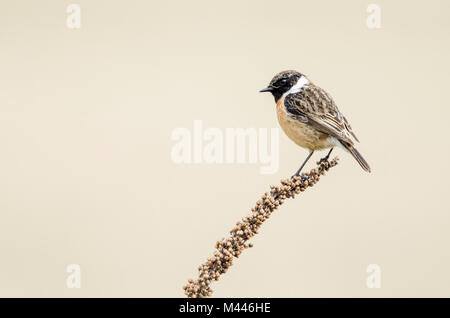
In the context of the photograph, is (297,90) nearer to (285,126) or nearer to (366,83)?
(285,126)

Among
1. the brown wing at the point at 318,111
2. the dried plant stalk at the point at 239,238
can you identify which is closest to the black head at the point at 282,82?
the brown wing at the point at 318,111

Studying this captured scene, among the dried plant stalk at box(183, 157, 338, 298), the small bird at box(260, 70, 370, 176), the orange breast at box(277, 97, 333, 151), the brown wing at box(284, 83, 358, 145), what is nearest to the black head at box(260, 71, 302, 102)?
the small bird at box(260, 70, 370, 176)

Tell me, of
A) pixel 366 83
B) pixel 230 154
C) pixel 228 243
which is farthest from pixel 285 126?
pixel 366 83

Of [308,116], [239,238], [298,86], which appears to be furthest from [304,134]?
[239,238]

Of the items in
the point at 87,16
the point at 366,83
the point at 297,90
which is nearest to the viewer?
the point at 297,90

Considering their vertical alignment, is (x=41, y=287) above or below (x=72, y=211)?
below

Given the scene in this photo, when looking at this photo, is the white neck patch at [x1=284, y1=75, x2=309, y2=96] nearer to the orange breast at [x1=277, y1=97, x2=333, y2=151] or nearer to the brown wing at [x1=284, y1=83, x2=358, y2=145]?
the brown wing at [x1=284, y1=83, x2=358, y2=145]

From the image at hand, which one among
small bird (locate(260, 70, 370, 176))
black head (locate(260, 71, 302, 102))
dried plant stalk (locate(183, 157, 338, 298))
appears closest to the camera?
dried plant stalk (locate(183, 157, 338, 298))

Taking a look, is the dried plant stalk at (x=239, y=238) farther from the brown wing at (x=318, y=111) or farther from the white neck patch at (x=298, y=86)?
the white neck patch at (x=298, y=86)
